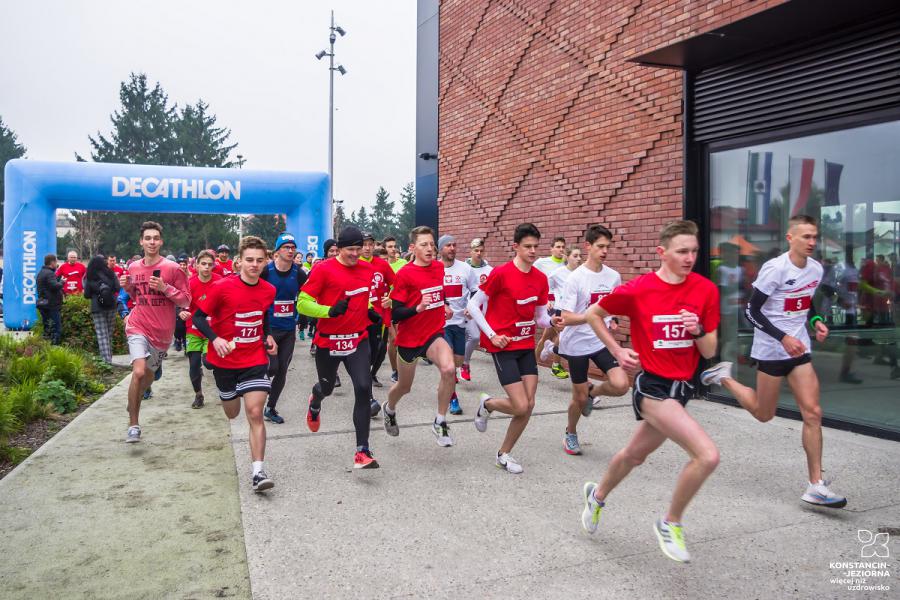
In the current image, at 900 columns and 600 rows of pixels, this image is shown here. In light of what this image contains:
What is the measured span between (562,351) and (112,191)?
12.9m

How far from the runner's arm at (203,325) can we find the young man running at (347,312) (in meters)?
0.74

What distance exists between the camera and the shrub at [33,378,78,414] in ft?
25.6

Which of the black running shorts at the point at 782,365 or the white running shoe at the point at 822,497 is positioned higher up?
the black running shorts at the point at 782,365

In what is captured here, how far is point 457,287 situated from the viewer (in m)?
8.76

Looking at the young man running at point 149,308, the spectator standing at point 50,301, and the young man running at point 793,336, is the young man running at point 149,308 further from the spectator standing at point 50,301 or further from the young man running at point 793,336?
the spectator standing at point 50,301

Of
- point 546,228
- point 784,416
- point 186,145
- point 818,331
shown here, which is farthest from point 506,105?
point 186,145

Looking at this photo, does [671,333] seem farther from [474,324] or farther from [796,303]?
[474,324]

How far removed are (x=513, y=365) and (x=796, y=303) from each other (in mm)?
2144

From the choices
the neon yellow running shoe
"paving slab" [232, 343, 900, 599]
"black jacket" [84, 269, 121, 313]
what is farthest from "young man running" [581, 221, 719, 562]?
"black jacket" [84, 269, 121, 313]

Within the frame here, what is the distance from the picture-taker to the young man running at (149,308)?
6441 mm

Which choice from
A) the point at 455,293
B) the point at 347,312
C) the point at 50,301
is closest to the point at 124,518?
the point at 347,312


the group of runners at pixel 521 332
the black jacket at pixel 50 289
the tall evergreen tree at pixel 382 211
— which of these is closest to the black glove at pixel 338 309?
the group of runners at pixel 521 332

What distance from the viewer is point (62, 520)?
14.5 ft

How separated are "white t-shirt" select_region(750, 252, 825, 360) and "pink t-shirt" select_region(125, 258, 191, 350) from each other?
17.3 feet
